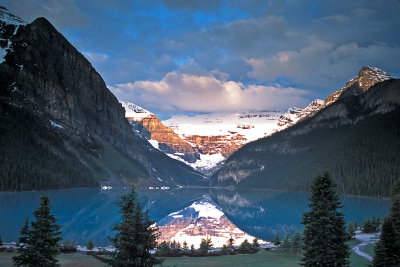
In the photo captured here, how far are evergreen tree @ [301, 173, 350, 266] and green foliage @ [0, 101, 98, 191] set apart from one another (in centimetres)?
12787

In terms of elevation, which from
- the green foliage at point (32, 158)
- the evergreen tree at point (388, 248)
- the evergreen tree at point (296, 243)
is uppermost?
the green foliage at point (32, 158)

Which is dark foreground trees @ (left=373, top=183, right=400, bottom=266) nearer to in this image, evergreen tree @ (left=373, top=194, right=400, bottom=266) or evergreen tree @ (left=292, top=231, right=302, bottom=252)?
evergreen tree @ (left=373, top=194, right=400, bottom=266)

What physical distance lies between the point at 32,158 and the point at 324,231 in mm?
160427

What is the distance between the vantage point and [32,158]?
155 m

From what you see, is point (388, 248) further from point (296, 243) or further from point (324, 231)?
point (296, 243)

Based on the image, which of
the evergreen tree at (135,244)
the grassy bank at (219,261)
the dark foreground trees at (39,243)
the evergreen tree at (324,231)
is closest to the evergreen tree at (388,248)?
the evergreen tree at (324,231)

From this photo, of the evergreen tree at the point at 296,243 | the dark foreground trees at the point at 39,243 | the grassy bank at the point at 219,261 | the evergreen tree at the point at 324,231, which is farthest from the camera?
the evergreen tree at the point at 296,243

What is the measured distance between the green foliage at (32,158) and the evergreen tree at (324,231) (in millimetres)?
127871

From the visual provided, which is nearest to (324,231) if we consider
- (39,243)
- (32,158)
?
(39,243)

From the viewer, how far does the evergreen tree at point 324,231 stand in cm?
2000

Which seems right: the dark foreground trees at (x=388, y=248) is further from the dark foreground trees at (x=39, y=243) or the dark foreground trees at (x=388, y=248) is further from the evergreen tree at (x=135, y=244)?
the dark foreground trees at (x=39, y=243)

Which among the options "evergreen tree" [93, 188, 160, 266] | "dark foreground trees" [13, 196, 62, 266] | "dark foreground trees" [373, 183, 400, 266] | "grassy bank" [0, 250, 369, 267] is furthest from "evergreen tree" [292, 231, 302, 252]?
"dark foreground trees" [13, 196, 62, 266]

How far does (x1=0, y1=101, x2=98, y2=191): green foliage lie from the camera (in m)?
132

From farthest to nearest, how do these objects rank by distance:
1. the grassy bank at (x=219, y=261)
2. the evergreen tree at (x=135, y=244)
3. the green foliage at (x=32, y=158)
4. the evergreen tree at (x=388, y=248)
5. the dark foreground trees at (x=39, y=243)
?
the green foliage at (x=32, y=158) → the grassy bank at (x=219, y=261) → the evergreen tree at (x=388, y=248) → the dark foreground trees at (x=39, y=243) → the evergreen tree at (x=135, y=244)
